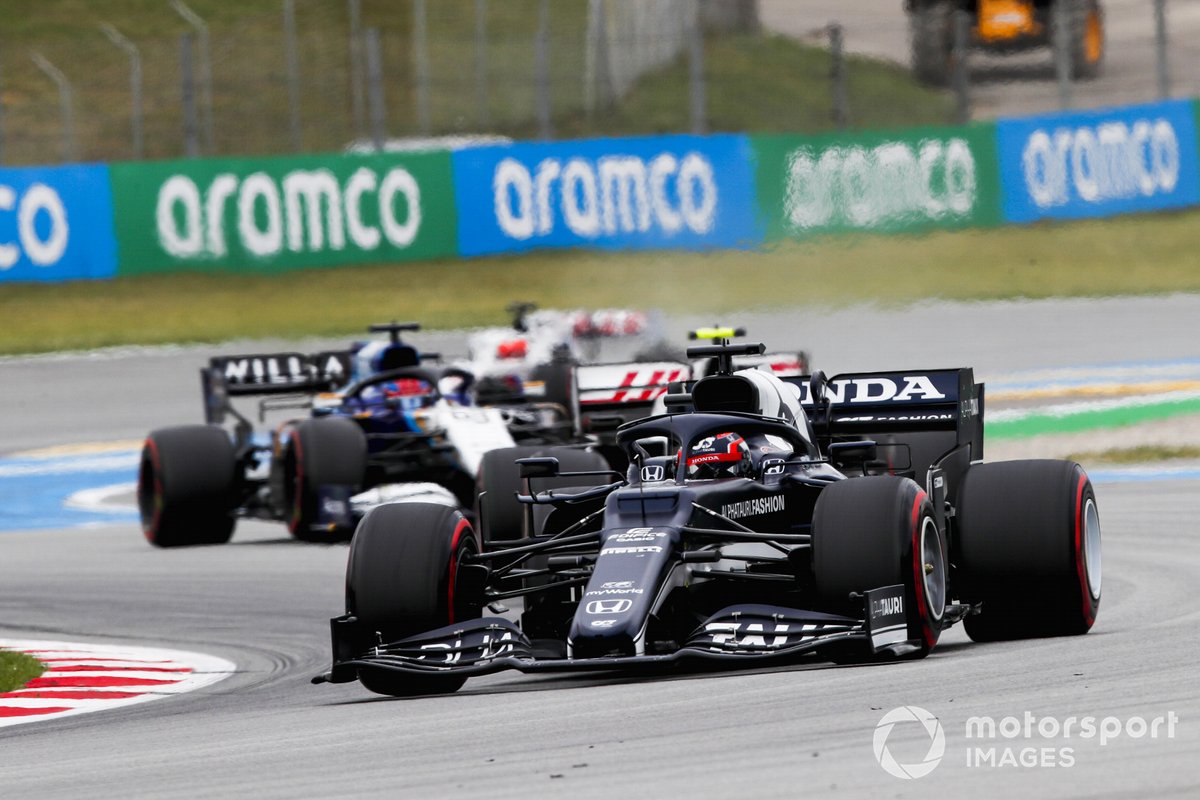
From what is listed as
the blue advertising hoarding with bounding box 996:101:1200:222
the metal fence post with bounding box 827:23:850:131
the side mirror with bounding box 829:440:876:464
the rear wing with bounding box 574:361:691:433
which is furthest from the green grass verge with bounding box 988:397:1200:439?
the side mirror with bounding box 829:440:876:464

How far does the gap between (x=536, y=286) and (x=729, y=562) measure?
17640 mm

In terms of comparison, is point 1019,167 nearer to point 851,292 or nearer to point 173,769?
point 851,292

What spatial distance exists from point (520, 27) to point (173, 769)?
27.9 metres

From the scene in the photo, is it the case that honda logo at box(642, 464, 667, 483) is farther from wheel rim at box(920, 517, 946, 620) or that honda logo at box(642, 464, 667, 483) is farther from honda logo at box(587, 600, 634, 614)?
wheel rim at box(920, 517, 946, 620)

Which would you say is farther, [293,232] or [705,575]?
[293,232]

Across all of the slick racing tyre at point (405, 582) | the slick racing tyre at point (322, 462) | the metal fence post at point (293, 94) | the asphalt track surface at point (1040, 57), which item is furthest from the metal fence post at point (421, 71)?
the slick racing tyre at point (405, 582)

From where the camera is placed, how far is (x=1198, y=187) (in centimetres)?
2756

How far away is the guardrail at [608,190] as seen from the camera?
25.9 metres

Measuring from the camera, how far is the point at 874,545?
805 centimetres

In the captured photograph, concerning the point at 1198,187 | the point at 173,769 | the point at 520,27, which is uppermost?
the point at 520,27

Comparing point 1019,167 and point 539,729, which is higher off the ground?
point 1019,167

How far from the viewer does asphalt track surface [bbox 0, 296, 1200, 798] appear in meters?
5.97

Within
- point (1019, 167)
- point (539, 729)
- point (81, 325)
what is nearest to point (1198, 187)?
point (1019, 167)

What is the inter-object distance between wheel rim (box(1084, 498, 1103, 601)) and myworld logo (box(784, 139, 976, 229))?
51.3 feet
